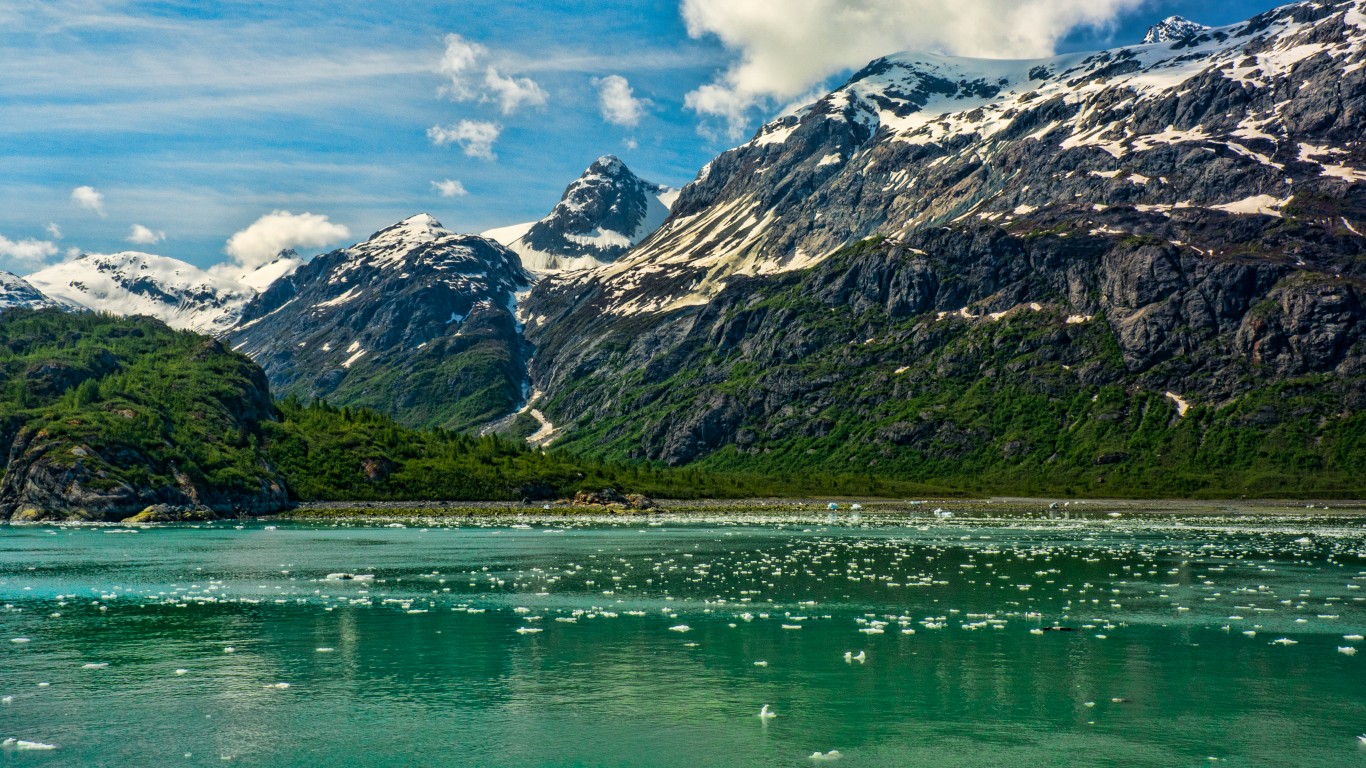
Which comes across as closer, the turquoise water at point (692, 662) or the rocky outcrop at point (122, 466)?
the turquoise water at point (692, 662)

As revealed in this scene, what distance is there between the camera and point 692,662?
41219 millimetres

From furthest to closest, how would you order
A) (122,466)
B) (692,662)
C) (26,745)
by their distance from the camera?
1. (122,466)
2. (692,662)
3. (26,745)

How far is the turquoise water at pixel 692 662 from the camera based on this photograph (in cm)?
3008

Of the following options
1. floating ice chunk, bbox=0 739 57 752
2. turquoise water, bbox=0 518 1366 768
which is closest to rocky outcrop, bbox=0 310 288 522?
turquoise water, bbox=0 518 1366 768

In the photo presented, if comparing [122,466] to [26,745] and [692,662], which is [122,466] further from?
[692,662]

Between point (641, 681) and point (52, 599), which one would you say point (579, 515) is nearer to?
point (52, 599)

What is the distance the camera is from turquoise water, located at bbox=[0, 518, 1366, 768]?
98.7ft

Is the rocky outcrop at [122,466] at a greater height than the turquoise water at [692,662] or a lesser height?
greater

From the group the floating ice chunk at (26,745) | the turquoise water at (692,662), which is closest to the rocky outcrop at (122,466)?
the turquoise water at (692,662)

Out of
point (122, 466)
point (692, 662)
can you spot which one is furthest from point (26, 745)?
point (122, 466)

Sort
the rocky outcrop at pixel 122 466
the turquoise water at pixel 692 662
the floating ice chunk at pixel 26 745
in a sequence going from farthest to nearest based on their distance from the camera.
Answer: the rocky outcrop at pixel 122 466 → the turquoise water at pixel 692 662 → the floating ice chunk at pixel 26 745

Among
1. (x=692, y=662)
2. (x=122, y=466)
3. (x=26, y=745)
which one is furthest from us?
(x=122, y=466)

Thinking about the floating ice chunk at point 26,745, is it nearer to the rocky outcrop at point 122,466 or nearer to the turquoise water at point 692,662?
the turquoise water at point 692,662

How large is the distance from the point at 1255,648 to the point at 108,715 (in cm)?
4690
